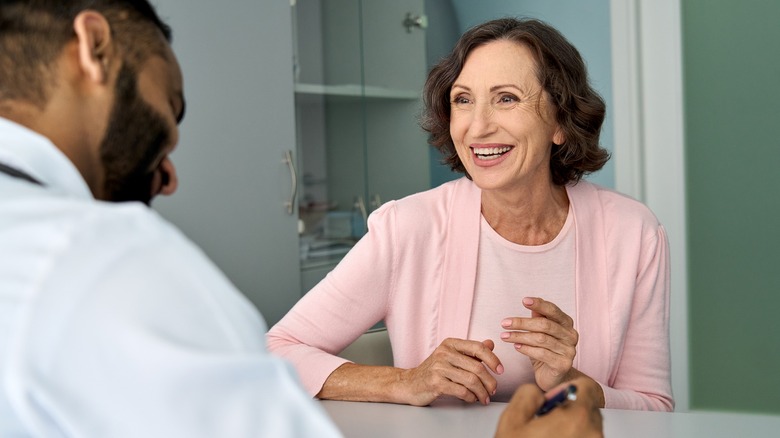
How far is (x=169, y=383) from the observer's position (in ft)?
1.49

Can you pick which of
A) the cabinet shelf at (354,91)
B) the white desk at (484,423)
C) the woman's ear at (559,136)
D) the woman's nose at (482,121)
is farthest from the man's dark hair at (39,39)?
the cabinet shelf at (354,91)

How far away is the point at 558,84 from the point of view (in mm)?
1676

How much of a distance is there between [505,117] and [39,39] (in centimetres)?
118

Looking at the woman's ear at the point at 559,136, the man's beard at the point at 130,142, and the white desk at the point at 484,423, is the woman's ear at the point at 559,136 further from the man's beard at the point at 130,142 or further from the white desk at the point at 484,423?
the man's beard at the point at 130,142

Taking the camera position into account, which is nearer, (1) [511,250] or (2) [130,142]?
(2) [130,142]

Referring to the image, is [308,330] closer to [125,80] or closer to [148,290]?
[125,80]

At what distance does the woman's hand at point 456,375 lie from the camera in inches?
49.8

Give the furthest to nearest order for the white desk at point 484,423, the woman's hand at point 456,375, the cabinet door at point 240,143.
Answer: the cabinet door at point 240,143 → the woman's hand at point 456,375 → the white desk at point 484,423

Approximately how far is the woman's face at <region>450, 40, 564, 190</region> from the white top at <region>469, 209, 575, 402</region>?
0.13 metres

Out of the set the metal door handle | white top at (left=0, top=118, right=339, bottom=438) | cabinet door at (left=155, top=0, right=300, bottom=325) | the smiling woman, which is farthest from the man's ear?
the metal door handle

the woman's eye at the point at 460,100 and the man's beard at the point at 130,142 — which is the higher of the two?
the woman's eye at the point at 460,100

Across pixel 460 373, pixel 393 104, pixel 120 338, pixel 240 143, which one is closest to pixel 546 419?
pixel 460 373

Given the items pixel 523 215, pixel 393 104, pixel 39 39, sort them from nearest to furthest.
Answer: pixel 39 39 < pixel 523 215 < pixel 393 104

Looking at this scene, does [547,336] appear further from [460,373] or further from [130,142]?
[130,142]
